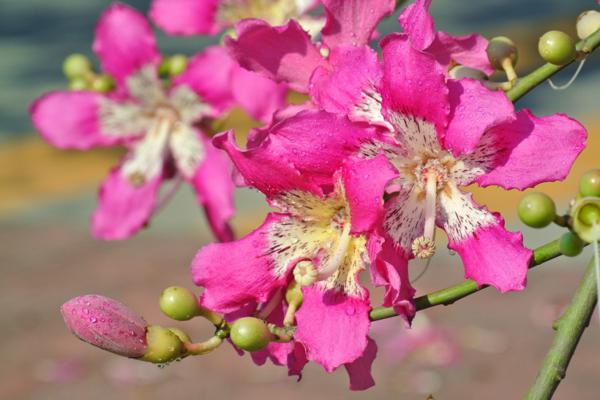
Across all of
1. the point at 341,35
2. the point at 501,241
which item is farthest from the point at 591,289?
the point at 341,35

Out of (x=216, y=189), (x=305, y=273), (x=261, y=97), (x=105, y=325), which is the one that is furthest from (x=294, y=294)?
(x=216, y=189)

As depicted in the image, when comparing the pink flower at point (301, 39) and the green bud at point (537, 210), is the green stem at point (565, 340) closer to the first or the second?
the green bud at point (537, 210)

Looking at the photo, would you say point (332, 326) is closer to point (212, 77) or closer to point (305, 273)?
point (305, 273)

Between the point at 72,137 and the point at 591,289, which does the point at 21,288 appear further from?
the point at 591,289

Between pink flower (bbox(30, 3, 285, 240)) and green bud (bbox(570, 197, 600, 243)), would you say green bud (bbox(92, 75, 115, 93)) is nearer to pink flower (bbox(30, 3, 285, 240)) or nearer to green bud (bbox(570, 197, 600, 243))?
pink flower (bbox(30, 3, 285, 240))

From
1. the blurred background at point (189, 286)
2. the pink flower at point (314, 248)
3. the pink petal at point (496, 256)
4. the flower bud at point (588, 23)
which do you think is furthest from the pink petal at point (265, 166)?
the blurred background at point (189, 286)

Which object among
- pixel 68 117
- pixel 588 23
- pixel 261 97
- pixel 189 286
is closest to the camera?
pixel 588 23

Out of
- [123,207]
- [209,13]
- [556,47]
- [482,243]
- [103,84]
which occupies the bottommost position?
[123,207]
